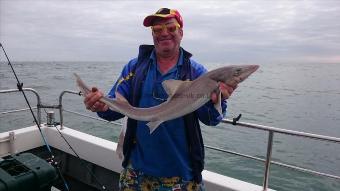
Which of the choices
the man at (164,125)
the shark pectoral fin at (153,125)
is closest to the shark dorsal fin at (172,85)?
the man at (164,125)

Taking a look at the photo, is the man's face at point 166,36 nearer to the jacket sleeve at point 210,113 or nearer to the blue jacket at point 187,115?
the blue jacket at point 187,115

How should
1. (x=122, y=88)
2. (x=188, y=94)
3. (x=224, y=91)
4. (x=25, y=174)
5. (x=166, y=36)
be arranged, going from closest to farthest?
(x=224, y=91)
(x=188, y=94)
(x=166, y=36)
(x=122, y=88)
(x=25, y=174)

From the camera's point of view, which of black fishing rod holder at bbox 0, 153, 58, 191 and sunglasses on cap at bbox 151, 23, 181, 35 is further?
black fishing rod holder at bbox 0, 153, 58, 191

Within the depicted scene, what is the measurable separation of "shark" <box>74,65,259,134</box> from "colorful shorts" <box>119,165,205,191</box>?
0.53 meters

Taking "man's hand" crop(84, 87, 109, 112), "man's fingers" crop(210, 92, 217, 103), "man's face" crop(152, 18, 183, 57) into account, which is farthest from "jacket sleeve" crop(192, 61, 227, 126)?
"man's hand" crop(84, 87, 109, 112)

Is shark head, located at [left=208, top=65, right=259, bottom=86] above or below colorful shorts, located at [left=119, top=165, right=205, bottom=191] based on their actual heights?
above

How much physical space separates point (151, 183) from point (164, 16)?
1605 millimetres

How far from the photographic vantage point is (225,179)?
4.41m

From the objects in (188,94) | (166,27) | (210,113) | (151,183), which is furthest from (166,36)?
(151,183)

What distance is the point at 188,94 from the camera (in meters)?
2.89

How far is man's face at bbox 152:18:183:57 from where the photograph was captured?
118 inches

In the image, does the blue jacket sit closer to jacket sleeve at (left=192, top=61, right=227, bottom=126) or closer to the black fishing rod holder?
jacket sleeve at (left=192, top=61, right=227, bottom=126)

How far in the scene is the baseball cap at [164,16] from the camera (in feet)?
9.86

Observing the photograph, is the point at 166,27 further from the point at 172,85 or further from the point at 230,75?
the point at 230,75
